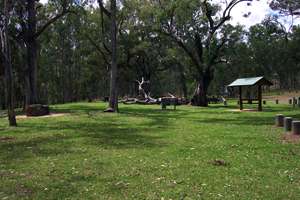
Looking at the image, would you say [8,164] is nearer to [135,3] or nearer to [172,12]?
[172,12]

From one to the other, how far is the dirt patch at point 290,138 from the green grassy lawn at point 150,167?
278mm

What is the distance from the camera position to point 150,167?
9.63 m

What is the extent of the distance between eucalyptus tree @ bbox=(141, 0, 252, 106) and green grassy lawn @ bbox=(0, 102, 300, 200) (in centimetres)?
2667

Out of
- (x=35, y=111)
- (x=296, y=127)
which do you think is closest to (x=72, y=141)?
(x=296, y=127)

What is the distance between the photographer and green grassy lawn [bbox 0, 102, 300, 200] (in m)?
7.42

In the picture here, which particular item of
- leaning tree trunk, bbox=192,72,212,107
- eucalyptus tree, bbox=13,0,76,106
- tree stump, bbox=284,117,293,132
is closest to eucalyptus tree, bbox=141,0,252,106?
leaning tree trunk, bbox=192,72,212,107

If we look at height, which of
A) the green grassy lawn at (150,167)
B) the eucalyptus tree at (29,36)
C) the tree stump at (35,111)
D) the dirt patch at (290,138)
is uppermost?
the eucalyptus tree at (29,36)

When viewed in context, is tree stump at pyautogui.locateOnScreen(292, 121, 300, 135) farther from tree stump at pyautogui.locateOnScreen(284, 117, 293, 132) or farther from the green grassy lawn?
tree stump at pyautogui.locateOnScreen(284, 117, 293, 132)

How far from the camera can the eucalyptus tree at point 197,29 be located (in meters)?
41.2

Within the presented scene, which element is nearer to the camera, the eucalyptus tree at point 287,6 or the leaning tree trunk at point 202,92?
the eucalyptus tree at point 287,6

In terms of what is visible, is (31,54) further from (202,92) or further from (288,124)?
(288,124)

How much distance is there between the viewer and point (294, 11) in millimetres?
25672

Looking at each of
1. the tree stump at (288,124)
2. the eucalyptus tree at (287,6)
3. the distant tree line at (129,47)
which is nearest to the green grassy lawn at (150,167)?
the tree stump at (288,124)

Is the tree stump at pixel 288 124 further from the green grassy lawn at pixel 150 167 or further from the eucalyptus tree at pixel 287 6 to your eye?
the eucalyptus tree at pixel 287 6
